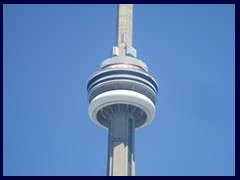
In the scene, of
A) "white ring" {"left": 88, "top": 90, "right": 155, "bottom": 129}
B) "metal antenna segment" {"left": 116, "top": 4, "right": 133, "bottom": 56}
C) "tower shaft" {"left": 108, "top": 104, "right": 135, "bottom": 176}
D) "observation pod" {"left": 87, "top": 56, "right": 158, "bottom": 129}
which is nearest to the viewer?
"tower shaft" {"left": 108, "top": 104, "right": 135, "bottom": 176}

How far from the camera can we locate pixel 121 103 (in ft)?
311

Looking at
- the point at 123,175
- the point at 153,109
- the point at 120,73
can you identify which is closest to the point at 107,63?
the point at 120,73

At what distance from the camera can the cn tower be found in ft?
307

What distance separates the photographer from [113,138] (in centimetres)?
9488

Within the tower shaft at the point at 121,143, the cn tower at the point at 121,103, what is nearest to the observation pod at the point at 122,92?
the cn tower at the point at 121,103

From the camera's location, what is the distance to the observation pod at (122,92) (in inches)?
3713

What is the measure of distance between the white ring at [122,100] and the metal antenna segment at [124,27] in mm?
14302

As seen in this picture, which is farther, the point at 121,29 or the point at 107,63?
the point at 121,29

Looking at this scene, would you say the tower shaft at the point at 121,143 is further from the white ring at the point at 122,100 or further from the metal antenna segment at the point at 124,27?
the metal antenna segment at the point at 124,27

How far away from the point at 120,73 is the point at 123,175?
17606 millimetres

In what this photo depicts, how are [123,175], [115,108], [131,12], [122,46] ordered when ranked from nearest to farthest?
[123,175] < [115,108] < [122,46] < [131,12]

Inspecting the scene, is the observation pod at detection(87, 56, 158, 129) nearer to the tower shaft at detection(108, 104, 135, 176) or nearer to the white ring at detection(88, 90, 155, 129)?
the white ring at detection(88, 90, 155, 129)

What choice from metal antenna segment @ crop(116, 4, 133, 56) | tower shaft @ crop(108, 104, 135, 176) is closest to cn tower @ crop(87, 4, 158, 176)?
tower shaft @ crop(108, 104, 135, 176)
